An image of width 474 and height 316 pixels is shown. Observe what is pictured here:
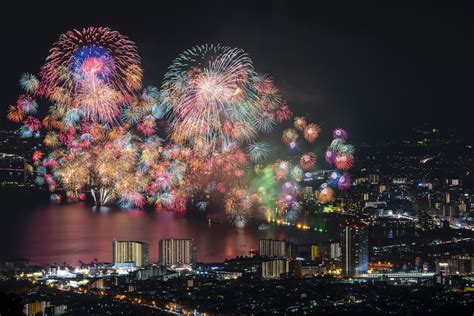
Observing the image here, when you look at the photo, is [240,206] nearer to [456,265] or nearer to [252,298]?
[456,265]

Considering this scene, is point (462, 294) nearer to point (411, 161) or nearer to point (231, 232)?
point (231, 232)

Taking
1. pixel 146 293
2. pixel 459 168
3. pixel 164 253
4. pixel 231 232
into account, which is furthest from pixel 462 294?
pixel 459 168

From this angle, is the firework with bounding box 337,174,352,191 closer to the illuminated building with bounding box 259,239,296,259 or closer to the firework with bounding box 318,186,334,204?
the firework with bounding box 318,186,334,204

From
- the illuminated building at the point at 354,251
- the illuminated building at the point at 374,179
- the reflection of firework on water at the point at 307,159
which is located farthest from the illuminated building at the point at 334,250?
the illuminated building at the point at 374,179

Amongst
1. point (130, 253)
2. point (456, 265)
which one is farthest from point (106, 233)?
point (456, 265)

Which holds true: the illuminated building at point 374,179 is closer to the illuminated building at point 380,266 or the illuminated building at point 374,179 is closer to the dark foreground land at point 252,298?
the illuminated building at point 380,266

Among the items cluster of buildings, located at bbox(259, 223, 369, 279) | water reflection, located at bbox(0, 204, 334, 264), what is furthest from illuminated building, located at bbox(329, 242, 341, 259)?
water reflection, located at bbox(0, 204, 334, 264)
